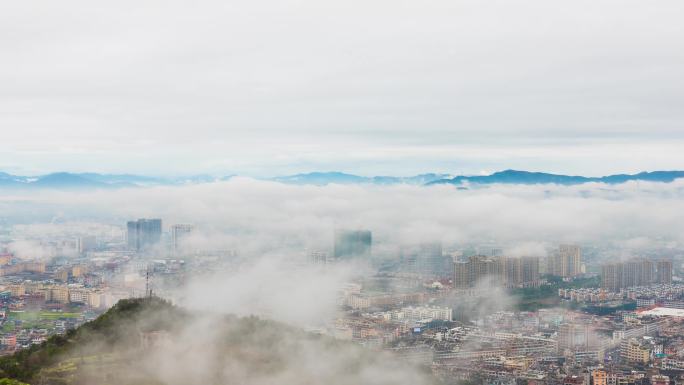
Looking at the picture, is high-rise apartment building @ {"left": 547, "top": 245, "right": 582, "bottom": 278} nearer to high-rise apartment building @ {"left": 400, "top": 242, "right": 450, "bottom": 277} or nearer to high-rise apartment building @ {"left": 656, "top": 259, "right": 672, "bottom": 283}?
high-rise apartment building @ {"left": 656, "top": 259, "right": 672, "bottom": 283}

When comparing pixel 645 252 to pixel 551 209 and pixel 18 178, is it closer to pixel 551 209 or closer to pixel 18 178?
pixel 551 209

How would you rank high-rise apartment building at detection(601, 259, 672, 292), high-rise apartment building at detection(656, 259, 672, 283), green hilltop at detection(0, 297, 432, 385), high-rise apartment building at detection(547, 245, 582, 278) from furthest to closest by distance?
high-rise apartment building at detection(547, 245, 582, 278)
high-rise apartment building at detection(656, 259, 672, 283)
high-rise apartment building at detection(601, 259, 672, 292)
green hilltop at detection(0, 297, 432, 385)

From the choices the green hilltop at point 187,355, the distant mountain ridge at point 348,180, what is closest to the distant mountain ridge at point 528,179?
the distant mountain ridge at point 348,180

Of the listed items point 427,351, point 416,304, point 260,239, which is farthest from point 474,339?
point 260,239

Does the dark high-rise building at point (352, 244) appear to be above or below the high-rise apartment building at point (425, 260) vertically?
above

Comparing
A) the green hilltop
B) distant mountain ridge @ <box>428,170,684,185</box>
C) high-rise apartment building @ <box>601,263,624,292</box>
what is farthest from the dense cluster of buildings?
distant mountain ridge @ <box>428,170,684,185</box>

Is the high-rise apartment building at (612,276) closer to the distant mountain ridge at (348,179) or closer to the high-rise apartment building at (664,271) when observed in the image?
the high-rise apartment building at (664,271)
